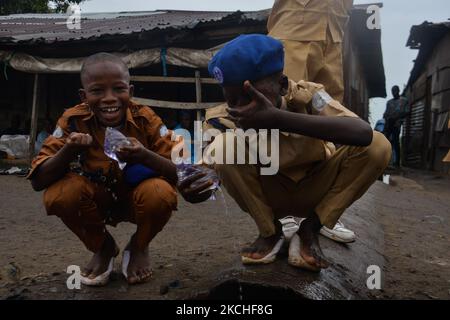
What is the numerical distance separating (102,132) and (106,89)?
241mm

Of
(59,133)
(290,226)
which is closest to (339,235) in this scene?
(290,226)

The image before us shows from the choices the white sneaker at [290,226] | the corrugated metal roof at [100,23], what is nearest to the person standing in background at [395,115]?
the corrugated metal roof at [100,23]

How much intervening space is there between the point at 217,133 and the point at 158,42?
658 cm

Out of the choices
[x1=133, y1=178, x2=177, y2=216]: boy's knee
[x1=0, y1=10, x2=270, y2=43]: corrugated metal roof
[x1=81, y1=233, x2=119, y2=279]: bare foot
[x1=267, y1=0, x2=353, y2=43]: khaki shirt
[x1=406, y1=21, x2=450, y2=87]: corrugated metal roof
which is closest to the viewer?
[x1=133, y1=178, x2=177, y2=216]: boy's knee

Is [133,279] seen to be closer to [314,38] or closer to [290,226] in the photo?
[290,226]

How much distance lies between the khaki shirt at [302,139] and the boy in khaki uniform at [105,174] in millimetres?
549

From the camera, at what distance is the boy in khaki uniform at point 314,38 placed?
365cm

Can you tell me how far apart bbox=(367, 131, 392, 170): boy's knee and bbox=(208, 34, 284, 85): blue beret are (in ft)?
1.77

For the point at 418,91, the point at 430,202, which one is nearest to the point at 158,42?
the point at 430,202

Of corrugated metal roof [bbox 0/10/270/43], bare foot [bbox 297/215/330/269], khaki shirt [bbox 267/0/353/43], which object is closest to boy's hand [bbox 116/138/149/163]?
bare foot [bbox 297/215/330/269]

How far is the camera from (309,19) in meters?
3.71

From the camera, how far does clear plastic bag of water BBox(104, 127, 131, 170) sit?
7.38 feet

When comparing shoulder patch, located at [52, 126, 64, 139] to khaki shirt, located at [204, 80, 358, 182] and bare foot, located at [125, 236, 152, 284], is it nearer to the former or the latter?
bare foot, located at [125, 236, 152, 284]
